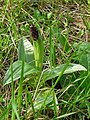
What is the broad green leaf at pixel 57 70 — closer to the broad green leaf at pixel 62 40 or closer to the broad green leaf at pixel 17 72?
the broad green leaf at pixel 17 72

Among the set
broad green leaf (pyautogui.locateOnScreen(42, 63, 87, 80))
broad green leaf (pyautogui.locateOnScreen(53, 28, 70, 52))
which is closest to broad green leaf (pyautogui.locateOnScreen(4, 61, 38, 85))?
broad green leaf (pyautogui.locateOnScreen(42, 63, 87, 80))

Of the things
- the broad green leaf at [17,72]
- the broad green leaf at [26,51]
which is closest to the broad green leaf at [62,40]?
the broad green leaf at [26,51]

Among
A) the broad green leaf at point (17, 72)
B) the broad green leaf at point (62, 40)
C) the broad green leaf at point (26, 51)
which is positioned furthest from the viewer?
the broad green leaf at point (62, 40)

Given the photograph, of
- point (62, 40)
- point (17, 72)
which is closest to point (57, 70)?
point (17, 72)

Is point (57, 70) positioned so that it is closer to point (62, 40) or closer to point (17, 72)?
point (17, 72)

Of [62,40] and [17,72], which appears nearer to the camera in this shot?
[17,72]

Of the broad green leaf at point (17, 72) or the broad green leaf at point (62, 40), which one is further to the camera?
the broad green leaf at point (62, 40)

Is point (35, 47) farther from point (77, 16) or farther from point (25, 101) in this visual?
point (77, 16)

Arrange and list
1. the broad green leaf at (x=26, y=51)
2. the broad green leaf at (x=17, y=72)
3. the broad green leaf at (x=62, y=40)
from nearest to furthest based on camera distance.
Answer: the broad green leaf at (x=17, y=72) < the broad green leaf at (x=26, y=51) < the broad green leaf at (x=62, y=40)

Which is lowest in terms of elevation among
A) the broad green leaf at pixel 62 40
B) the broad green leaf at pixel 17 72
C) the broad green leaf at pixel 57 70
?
the broad green leaf at pixel 57 70
